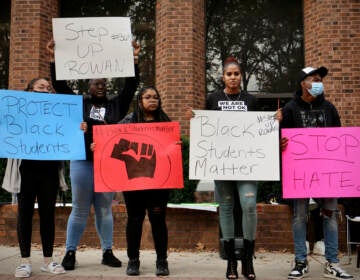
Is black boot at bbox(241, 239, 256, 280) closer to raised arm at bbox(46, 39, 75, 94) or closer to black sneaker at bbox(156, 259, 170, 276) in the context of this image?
black sneaker at bbox(156, 259, 170, 276)

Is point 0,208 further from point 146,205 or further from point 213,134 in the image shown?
point 213,134

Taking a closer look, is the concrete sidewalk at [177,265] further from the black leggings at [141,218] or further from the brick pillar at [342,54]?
the brick pillar at [342,54]

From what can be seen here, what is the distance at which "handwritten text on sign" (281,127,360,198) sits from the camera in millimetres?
4176

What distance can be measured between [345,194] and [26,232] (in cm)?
301

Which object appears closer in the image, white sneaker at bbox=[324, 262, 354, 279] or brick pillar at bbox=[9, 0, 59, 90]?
white sneaker at bbox=[324, 262, 354, 279]

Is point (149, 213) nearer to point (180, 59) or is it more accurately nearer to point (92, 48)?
point (92, 48)

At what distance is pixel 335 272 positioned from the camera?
4.14m

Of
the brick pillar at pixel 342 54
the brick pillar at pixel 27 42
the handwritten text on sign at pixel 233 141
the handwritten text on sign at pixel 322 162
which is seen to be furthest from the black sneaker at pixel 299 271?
the brick pillar at pixel 27 42

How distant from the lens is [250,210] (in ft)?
13.1

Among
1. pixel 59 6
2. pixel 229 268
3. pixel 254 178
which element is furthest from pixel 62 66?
pixel 59 6

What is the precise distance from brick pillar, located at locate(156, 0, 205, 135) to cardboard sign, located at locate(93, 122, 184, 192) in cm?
341

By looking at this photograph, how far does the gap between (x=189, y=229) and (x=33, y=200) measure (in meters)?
2.24

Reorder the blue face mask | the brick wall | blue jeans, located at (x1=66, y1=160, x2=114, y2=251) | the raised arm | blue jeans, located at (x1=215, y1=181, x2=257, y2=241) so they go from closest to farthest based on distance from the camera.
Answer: blue jeans, located at (x1=215, y1=181, x2=257, y2=241) < the blue face mask < blue jeans, located at (x1=66, y1=160, x2=114, y2=251) < the raised arm < the brick wall

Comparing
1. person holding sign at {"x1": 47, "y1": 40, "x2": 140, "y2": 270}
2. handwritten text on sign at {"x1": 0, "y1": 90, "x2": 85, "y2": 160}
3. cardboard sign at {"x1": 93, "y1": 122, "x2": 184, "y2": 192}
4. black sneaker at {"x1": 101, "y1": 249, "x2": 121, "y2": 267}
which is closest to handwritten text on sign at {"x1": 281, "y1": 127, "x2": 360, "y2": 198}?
cardboard sign at {"x1": 93, "y1": 122, "x2": 184, "y2": 192}
